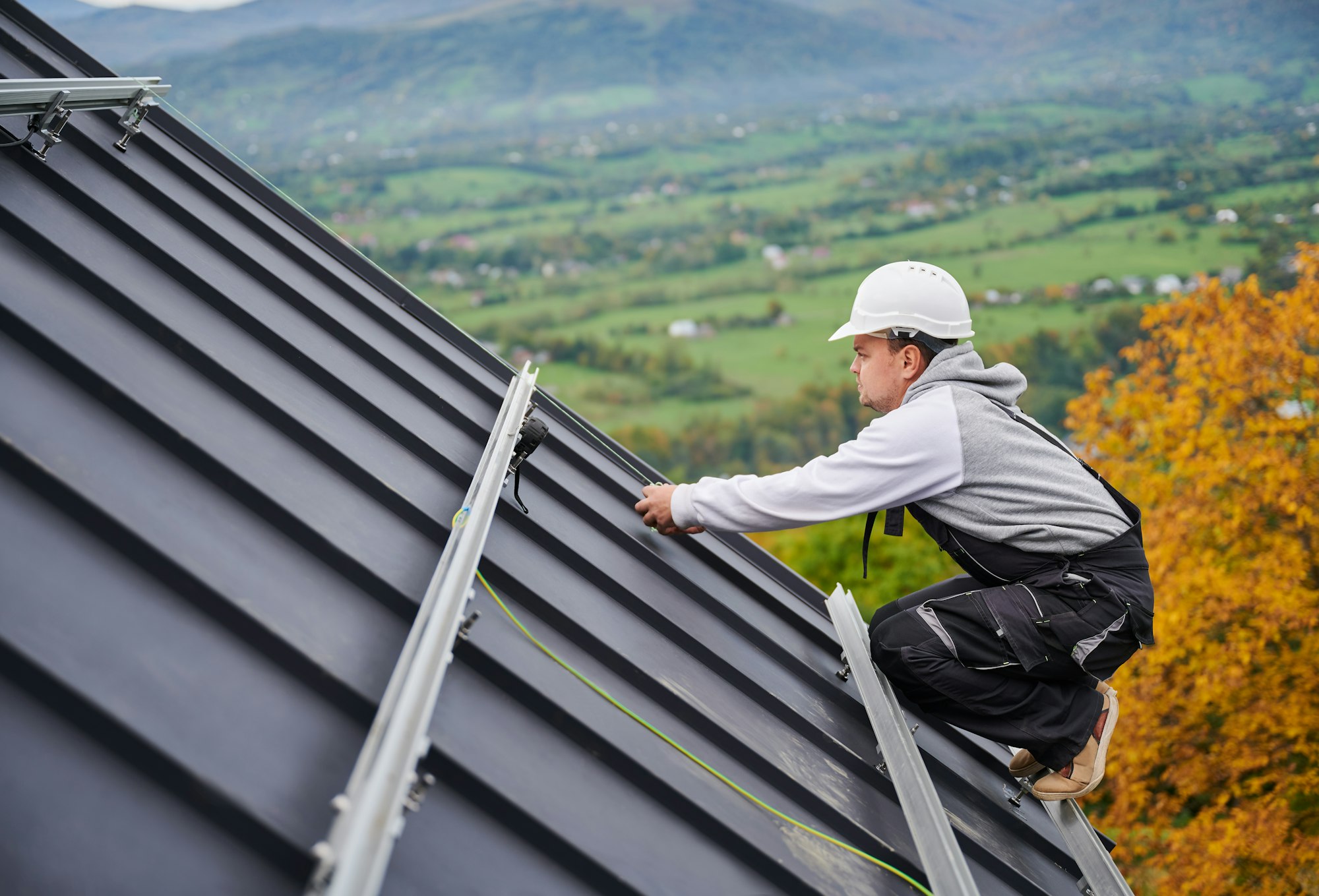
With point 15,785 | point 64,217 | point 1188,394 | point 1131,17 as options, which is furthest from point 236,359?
point 1131,17

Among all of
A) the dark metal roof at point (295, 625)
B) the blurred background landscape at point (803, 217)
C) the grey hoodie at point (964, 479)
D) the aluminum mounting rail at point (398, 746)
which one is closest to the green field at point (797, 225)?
the blurred background landscape at point (803, 217)

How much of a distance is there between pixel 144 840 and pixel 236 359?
1.81 metres

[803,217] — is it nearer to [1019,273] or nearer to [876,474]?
[1019,273]

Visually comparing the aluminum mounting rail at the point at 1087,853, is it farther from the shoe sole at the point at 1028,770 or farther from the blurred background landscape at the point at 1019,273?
the blurred background landscape at the point at 1019,273

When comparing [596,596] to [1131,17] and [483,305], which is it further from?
[1131,17]

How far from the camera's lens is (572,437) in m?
4.78

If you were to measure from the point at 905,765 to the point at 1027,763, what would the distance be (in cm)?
106

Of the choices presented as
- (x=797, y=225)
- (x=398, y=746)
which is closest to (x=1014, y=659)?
(x=398, y=746)

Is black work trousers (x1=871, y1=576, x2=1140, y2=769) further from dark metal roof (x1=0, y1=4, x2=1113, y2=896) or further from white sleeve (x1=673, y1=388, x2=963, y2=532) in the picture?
white sleeve (x1=673, y1=388, x2=963, y2=532)

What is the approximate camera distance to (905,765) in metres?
3.21

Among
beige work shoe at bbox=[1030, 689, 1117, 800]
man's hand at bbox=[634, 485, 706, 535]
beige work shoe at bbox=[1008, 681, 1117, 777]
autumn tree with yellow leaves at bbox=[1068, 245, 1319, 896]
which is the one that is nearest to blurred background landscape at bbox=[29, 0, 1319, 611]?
autumn tree with yellow leaves at bbox=[1068, 245, 1319, 896]

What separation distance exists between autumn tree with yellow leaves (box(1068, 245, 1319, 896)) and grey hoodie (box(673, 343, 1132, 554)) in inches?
375

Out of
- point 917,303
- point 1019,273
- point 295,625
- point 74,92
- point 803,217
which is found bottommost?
point 295,625

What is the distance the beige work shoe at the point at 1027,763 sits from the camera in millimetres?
3770
